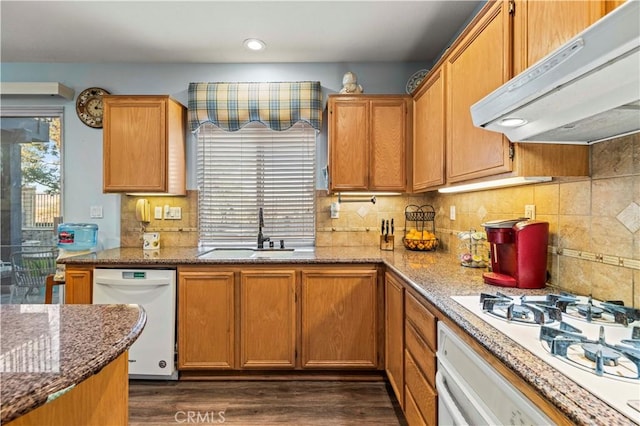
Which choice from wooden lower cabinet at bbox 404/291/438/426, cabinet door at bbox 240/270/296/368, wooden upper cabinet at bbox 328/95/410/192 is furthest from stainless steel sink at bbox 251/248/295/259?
wooden lower cabinet at bbox 404/291/438/426

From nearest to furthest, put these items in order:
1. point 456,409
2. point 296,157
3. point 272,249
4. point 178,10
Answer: point 456,409
point 178,10
point 272,249
point 296,157

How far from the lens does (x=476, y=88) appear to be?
1559mm

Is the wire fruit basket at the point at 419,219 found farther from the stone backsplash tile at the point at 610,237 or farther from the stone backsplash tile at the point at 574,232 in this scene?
the stone backsplash tile at the point at 610,237

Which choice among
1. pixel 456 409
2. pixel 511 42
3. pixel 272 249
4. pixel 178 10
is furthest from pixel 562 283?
pixel 178 10

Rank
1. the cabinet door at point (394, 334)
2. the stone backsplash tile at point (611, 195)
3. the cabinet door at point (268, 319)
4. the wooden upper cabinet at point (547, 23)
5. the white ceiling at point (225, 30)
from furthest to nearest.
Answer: the cabinet door at point (268, 319), the white ceiling at point (225, 30), the cabinet door at point (394, 334), the stone backsplash tile at point (611, 195), the wooden upper cabinet at point (547, 23)

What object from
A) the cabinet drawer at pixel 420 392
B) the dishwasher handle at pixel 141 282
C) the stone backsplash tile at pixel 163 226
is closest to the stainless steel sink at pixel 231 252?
the stone backsplash tile at pixel 163 226

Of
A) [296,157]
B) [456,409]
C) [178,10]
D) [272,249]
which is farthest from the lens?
[296,157]

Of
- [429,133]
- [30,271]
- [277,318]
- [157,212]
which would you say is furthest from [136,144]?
[429,133]

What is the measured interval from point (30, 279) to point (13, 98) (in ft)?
5.65

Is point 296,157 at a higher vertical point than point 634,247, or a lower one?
higher

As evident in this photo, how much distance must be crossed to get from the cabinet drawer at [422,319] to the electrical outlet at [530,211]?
71 cm

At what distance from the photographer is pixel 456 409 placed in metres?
1.05

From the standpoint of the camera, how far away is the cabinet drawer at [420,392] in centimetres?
131

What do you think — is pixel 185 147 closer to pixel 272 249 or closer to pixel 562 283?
pixel 272 249
